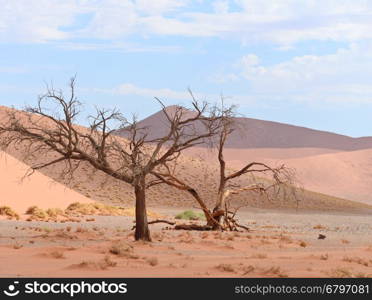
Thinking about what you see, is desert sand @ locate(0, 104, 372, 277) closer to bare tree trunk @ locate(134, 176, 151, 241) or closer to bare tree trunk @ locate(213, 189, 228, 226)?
bare tree trunk @ locate(134, 176, 151, 241)

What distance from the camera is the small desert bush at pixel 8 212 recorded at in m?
36.3

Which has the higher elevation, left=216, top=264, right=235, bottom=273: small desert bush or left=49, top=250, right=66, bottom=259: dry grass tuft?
left=49, top=250, right=66, bottom=259: dry grass tuft

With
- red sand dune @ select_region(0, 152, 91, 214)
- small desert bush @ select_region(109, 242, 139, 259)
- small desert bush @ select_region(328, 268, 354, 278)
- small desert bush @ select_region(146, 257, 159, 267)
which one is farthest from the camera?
red sand dune @ select_region(0, 152, 91, 214)

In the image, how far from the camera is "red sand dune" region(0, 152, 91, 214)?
131ft

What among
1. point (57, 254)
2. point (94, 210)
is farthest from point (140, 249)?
point (94, 210)

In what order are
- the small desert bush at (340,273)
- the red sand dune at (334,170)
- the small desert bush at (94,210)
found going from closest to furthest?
the small desert bush at (340,273) < the small desert bush at (94,210) < the red sand dune at (334,170)

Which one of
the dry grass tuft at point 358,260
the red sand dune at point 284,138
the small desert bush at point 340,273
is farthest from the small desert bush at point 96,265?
the red sand dune at point 284,138

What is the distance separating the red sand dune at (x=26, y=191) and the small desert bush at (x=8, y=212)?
1.41 metres

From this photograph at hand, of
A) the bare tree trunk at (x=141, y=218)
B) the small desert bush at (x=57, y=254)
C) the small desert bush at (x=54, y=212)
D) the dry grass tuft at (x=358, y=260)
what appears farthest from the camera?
the small desert bush at (x=54, y=212)

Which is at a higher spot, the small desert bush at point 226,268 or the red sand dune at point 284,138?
the red sand dune at point 284,138

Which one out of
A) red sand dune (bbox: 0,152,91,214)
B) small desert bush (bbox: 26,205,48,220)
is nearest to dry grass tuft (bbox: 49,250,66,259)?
small desert bush (bbox: 26,205,48,220)

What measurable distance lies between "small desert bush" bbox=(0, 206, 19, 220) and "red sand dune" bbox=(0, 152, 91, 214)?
1412 millimetres

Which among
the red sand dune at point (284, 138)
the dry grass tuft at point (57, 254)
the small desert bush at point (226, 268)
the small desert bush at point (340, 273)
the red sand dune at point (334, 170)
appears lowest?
the small desert bush at point (340, 273)

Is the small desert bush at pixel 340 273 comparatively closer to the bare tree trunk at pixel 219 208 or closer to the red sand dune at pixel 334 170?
the bare tree trunk at pixel 219 208
